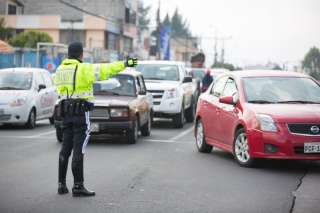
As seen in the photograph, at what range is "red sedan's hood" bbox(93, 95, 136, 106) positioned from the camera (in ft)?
50.0

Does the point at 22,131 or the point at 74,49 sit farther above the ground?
the point at 74,49

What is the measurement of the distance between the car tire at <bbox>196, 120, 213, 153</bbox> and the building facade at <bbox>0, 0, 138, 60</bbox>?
56.1 m

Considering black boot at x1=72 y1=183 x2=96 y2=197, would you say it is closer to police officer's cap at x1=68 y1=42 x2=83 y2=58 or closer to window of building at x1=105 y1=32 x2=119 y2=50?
police officer's cap at x1=68 y1=42 x2=83 y2=58

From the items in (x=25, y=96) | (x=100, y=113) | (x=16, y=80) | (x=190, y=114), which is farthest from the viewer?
(x=190, y=114)

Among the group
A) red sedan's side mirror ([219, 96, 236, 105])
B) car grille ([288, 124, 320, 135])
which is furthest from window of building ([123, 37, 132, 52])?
car grille ([288, 124, 320, 135])

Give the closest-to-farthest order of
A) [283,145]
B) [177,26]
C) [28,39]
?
[283,145]
[28,39]
[177,26]

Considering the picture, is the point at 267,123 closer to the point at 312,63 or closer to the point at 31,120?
the point at 31,120

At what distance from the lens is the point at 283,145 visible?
35.7ft

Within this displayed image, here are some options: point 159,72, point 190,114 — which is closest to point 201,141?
point 159,72

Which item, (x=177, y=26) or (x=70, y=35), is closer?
(x=70, y=35)

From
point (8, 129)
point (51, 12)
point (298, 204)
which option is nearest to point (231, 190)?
point (298, 204)

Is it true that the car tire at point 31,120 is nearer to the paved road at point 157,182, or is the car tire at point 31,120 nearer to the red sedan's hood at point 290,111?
the paved road at point 157,182

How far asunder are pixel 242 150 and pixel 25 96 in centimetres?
893

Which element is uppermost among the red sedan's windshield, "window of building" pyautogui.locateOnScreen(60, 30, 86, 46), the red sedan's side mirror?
"window of building" pyautogui.locateOnScreen(60, 30, 86, 46)
